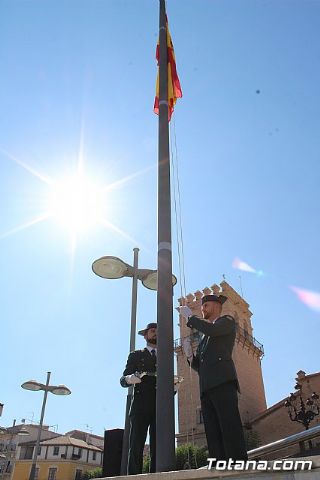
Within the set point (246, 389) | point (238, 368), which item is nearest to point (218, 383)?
point (238, 368)

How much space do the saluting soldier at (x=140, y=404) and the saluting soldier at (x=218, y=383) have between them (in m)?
0.76

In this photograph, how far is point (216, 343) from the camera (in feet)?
12.3

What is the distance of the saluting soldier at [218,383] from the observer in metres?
3.21

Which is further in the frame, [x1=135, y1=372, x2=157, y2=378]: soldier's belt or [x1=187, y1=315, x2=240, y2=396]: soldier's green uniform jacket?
[x1=135, y1=372, x2=157, y2=378]: soldier's belt

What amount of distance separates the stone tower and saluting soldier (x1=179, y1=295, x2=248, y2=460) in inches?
1189

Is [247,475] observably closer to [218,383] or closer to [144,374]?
[218,383]

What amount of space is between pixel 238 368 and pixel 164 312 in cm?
3467

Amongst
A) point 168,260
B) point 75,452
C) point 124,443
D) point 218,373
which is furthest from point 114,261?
point 75,452

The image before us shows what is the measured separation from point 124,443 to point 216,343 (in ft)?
10.8

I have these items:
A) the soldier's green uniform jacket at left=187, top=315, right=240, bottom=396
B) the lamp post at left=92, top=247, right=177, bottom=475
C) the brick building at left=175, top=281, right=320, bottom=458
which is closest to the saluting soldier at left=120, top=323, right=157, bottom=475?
the soldier's green uniform jacket at left=187, top=315, right=240, bottom=396

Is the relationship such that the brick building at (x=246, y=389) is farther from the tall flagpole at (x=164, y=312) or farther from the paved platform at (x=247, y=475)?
the paved platform at (x=247, y=475)

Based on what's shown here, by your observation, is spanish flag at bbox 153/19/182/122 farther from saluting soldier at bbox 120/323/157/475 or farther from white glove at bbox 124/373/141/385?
white glove at bbox 124/373/141/385

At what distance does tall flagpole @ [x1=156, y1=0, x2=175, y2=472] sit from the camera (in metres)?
3.16

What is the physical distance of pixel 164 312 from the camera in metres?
3.63
